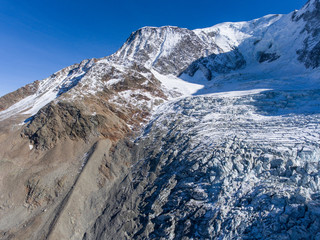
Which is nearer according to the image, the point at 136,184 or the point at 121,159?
the point at 136,184

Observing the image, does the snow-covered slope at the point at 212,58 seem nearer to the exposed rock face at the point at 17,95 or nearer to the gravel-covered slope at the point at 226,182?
the exposed rock face at the point at 17,95

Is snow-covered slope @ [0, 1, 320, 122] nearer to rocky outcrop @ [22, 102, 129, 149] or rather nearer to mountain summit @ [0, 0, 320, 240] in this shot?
rocky outcrop @ [22, 102, 129, 149]

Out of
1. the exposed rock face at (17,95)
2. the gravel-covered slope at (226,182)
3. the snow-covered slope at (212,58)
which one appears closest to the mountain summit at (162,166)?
the gravel-covered slope at (226,182)

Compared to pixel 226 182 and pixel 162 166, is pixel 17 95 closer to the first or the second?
pixel 162 166

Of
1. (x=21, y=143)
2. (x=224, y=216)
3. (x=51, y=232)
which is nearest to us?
(x=224, y=216)

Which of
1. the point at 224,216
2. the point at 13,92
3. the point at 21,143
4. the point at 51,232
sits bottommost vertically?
the point at 224,216

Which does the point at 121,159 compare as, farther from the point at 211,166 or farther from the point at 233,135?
the point at 233,135

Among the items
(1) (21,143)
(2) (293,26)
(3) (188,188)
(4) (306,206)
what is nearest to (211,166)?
(3) (188,188)

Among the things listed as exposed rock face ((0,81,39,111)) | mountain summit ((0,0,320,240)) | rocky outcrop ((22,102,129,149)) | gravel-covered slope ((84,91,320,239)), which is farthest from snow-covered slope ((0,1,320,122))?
gravel-covered slope ((84,91,320,239))
